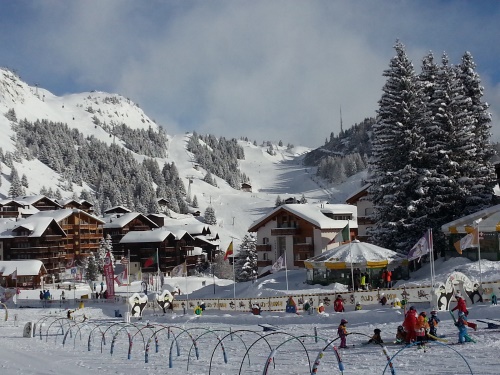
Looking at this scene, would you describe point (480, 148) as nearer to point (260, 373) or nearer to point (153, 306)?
point (153, 306)

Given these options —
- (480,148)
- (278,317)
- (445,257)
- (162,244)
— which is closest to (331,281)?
(445,257)

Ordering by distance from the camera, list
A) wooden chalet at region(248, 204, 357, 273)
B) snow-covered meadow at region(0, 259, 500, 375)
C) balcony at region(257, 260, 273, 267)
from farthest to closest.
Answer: balcony at region(257, 260, 273, 267)
wooden chalet at region(248, 204, 357, 273)
snow-covered meadow at region(0, 259, 500, 375)

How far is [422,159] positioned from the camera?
4219 cm

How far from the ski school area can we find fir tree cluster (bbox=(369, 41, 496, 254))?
1203cm

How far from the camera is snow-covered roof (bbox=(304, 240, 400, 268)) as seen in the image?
38.4 metres

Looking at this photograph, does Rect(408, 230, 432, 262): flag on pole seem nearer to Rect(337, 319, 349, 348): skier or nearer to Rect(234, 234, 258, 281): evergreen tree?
Rect(337, 319, 349, 348): skier

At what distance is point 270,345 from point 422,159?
81.2 ft

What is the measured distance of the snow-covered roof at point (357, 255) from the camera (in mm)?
38406

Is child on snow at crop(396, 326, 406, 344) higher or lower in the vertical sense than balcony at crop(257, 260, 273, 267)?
lower

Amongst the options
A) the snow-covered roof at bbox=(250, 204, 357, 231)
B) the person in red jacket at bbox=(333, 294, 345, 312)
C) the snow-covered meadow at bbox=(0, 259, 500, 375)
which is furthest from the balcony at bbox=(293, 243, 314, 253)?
the person in red jacket at bbox=(333, 294, 345, 312)

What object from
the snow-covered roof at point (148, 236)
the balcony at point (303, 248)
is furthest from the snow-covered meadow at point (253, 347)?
the snow-covered roof at point (148, 236)

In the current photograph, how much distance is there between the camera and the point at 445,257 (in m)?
40.4

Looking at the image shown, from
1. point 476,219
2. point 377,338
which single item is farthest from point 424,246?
point 377,338

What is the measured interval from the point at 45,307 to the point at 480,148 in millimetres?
36872
